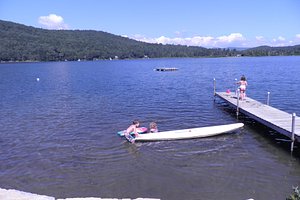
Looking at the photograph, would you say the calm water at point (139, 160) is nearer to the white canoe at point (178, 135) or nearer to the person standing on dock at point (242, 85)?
the white canoe at point (178, 135)

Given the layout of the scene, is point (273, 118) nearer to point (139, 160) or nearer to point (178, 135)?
point (178, 135)

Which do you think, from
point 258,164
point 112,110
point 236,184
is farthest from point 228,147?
point 112,110

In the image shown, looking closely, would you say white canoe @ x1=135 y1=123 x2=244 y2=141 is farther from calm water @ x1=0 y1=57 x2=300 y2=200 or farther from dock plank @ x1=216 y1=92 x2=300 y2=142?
dock plank @ x1=216 y1=92 x2=300 y2=142

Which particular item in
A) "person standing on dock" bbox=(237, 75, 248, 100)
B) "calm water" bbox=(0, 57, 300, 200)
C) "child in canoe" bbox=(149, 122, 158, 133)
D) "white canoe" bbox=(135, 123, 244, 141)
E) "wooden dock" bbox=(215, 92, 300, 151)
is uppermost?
"person standing on dock" bbox=(237, 75, 248, 100)

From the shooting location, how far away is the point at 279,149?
1734cm

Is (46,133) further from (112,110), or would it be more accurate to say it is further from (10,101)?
(10,101)

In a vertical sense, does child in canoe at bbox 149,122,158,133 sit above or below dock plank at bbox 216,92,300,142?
below

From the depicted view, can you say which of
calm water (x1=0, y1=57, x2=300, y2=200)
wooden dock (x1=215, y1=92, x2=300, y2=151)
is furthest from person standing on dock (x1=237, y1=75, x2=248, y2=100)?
calm water (x1=0, y1=57, x2=300, y2=200)

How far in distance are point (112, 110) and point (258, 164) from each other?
666 inches

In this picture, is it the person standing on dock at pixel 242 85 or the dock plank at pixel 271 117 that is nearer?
the dock plank at pixel 271 117

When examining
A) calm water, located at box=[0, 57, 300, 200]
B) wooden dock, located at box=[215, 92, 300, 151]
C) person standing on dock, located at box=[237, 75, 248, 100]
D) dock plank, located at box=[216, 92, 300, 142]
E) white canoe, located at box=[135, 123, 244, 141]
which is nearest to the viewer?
calm water, located at box=[0, 57, 300, 200]

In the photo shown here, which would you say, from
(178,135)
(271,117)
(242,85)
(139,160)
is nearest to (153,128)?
(178,135)

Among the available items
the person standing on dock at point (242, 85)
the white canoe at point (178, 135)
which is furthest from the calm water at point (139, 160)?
the person standing on dock at point (242, 85)

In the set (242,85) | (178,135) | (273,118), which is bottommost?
(178,135)
